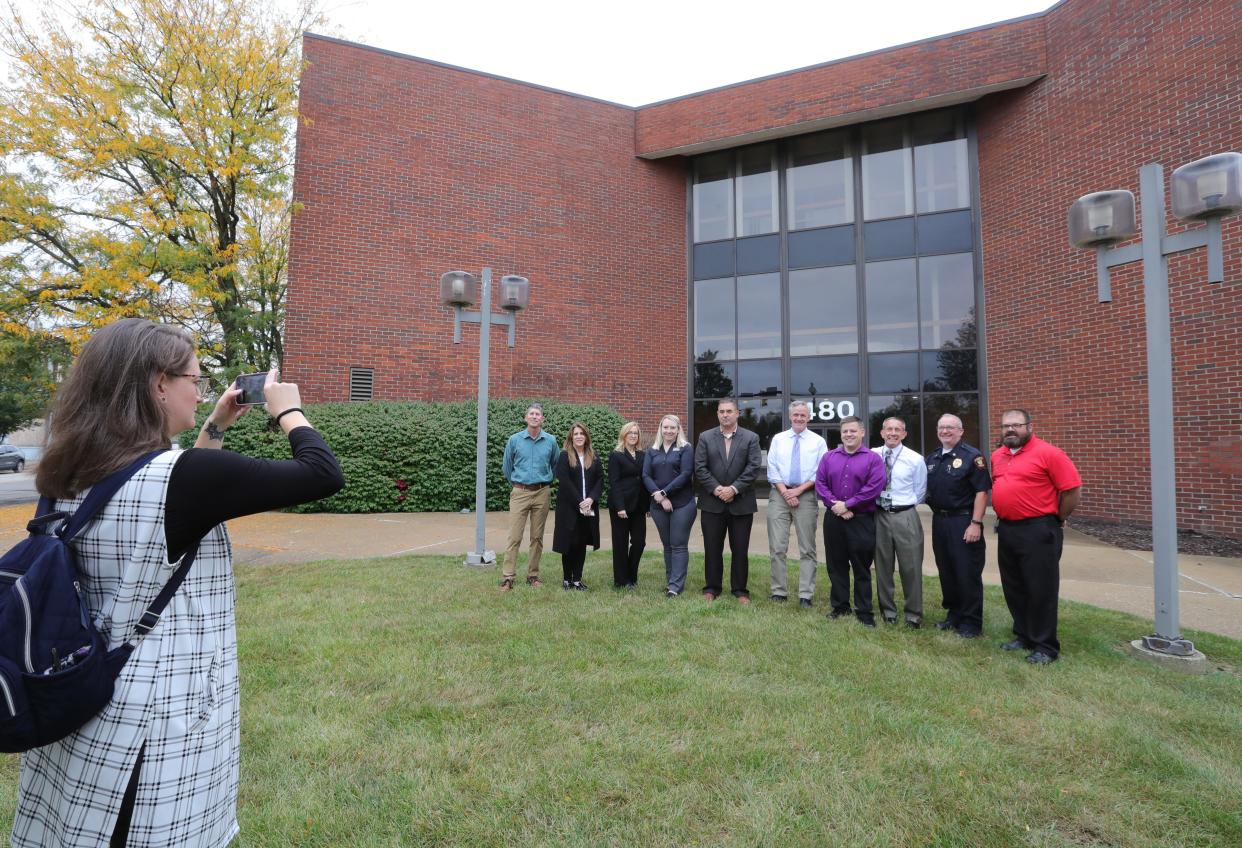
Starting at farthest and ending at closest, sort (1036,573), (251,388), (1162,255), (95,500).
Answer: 1. (1162,255)
2. (1036,573)
3. (251,388)
4. (95,500)

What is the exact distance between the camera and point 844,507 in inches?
214

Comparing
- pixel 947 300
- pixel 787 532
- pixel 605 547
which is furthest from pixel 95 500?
pixel 947 300

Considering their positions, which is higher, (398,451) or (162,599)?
(398,451)

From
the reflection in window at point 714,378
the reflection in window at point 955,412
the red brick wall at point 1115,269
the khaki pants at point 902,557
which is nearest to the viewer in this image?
the khaki pants at point 902,557

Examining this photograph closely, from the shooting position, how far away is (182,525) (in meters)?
1.36

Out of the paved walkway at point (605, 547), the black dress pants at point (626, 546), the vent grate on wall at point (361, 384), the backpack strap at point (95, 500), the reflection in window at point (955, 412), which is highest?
the vent grate on wall at point (361, 384)

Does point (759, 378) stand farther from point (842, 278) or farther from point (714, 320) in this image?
point (842, 278)

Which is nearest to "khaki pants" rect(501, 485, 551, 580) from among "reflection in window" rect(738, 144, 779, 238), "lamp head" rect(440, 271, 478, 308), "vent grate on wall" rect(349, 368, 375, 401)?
"lamp head" rect(440, 271, 478, 308)

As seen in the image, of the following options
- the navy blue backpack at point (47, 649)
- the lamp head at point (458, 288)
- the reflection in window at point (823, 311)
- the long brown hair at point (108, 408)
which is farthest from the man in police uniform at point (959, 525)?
the reflection in window at point (823, 311)

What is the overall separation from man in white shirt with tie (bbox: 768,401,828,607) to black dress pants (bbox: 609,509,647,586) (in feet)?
4.37

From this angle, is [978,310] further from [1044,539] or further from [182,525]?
[182,525]

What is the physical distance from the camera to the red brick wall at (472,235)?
44.0 feet

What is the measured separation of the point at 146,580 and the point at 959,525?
534 cm

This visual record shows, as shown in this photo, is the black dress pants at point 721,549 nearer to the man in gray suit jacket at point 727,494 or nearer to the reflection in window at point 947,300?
the man in gray suit jacket at point 727,494
